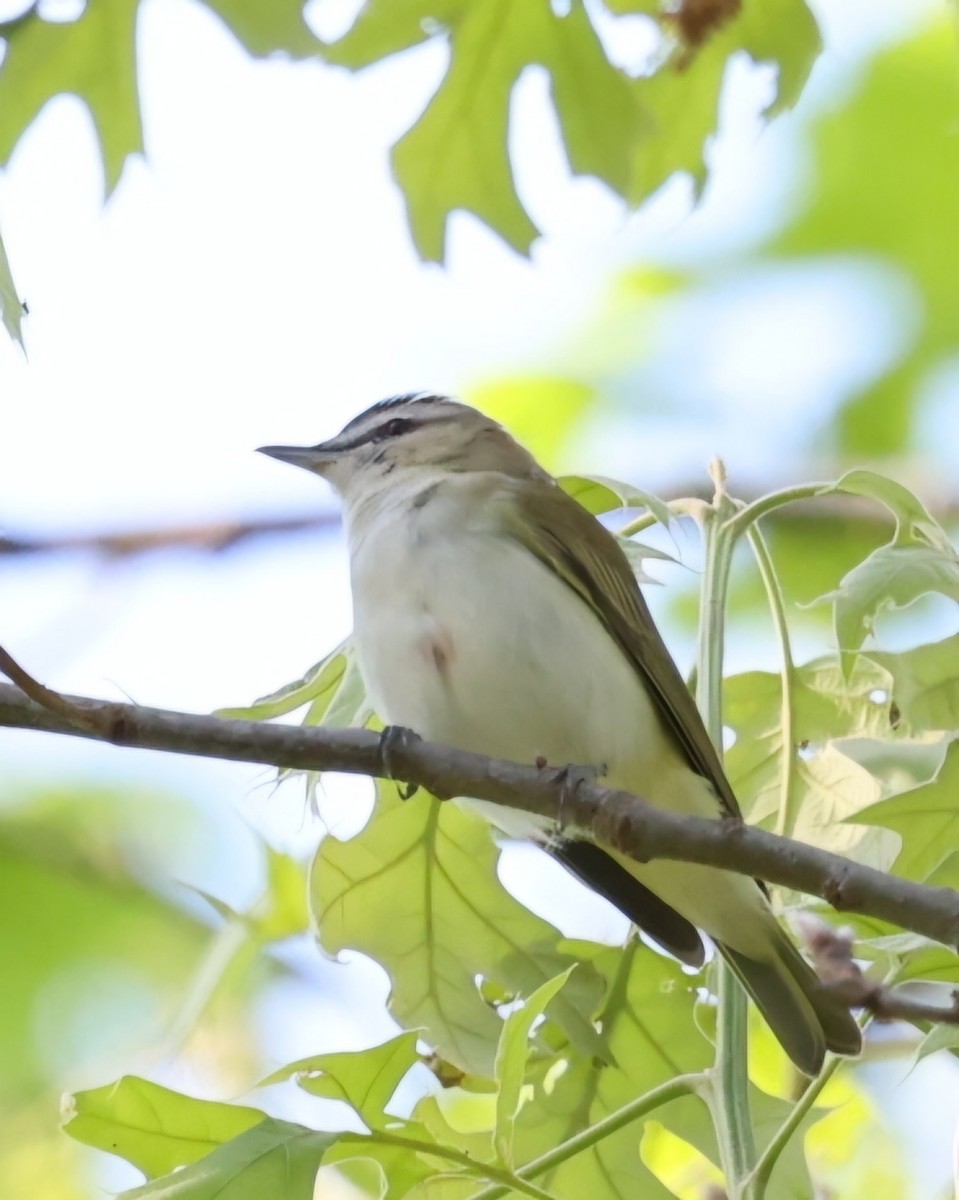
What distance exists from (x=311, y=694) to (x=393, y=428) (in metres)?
1.12

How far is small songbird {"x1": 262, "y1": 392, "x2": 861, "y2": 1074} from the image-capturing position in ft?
8.57

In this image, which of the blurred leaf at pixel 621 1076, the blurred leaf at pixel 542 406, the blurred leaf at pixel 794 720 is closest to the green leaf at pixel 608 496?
the blurred leaf at pixel 794 720

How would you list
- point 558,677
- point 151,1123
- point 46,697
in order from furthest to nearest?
point 558,677, point 151,1123, point 46,697

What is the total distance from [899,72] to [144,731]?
9.71 feet

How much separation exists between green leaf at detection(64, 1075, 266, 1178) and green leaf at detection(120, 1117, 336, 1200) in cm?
11

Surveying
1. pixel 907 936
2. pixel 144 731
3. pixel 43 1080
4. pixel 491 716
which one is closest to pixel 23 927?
pixel 43 1080

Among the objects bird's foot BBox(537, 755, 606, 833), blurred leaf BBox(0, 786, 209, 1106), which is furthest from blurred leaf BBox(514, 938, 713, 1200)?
blurred leaf BBox(0, 786, 209, 1106)

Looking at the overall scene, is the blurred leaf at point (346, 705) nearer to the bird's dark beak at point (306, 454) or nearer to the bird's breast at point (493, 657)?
the bird's breast at point (493, 657)

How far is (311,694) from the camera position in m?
2.46

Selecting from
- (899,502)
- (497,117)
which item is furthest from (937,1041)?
(497,117)

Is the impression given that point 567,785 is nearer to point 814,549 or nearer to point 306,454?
point 306,454

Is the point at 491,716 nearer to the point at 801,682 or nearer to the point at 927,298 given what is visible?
the point at 801,682

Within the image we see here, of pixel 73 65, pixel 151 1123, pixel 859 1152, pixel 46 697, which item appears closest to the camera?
pixel 46 697

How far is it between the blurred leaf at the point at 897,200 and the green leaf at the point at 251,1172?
115 inches
